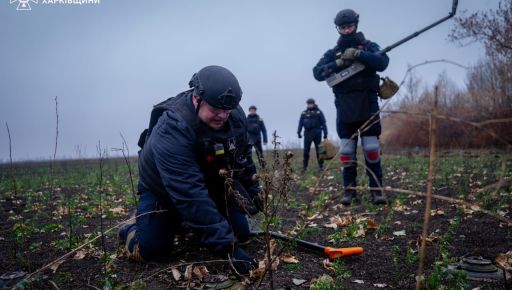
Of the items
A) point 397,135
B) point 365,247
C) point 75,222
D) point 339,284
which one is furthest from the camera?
point 397,135

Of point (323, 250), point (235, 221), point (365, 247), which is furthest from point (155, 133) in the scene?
point (365, 247)

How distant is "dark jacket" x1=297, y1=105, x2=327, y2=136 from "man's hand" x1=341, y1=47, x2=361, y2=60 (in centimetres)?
721

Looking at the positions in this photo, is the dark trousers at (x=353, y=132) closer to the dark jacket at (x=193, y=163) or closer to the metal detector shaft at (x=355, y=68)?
the metal detector shaft at (x=355, y=68)

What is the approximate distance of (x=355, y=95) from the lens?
5.05 metres

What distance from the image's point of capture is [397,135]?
81.8 feet

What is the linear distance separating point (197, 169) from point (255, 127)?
10.9 meters

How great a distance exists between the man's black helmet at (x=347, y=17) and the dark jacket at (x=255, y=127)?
8.46 meters

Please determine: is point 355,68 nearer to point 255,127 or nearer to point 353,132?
point 353,132

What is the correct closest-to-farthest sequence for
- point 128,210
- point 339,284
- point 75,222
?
point 339,284, point 75,222, point 128,210

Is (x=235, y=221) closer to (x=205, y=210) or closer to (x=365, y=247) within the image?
(x=205, y=210)

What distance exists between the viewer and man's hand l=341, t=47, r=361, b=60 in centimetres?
497

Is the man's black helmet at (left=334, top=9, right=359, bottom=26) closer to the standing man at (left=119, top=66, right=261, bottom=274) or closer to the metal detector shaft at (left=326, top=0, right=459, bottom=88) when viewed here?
the metal detector shaft at (left=326, top=0, right=459, bottom=88)

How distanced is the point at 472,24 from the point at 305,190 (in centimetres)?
1189

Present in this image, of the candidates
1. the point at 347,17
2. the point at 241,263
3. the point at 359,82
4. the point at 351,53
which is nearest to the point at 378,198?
the point at 359,82
